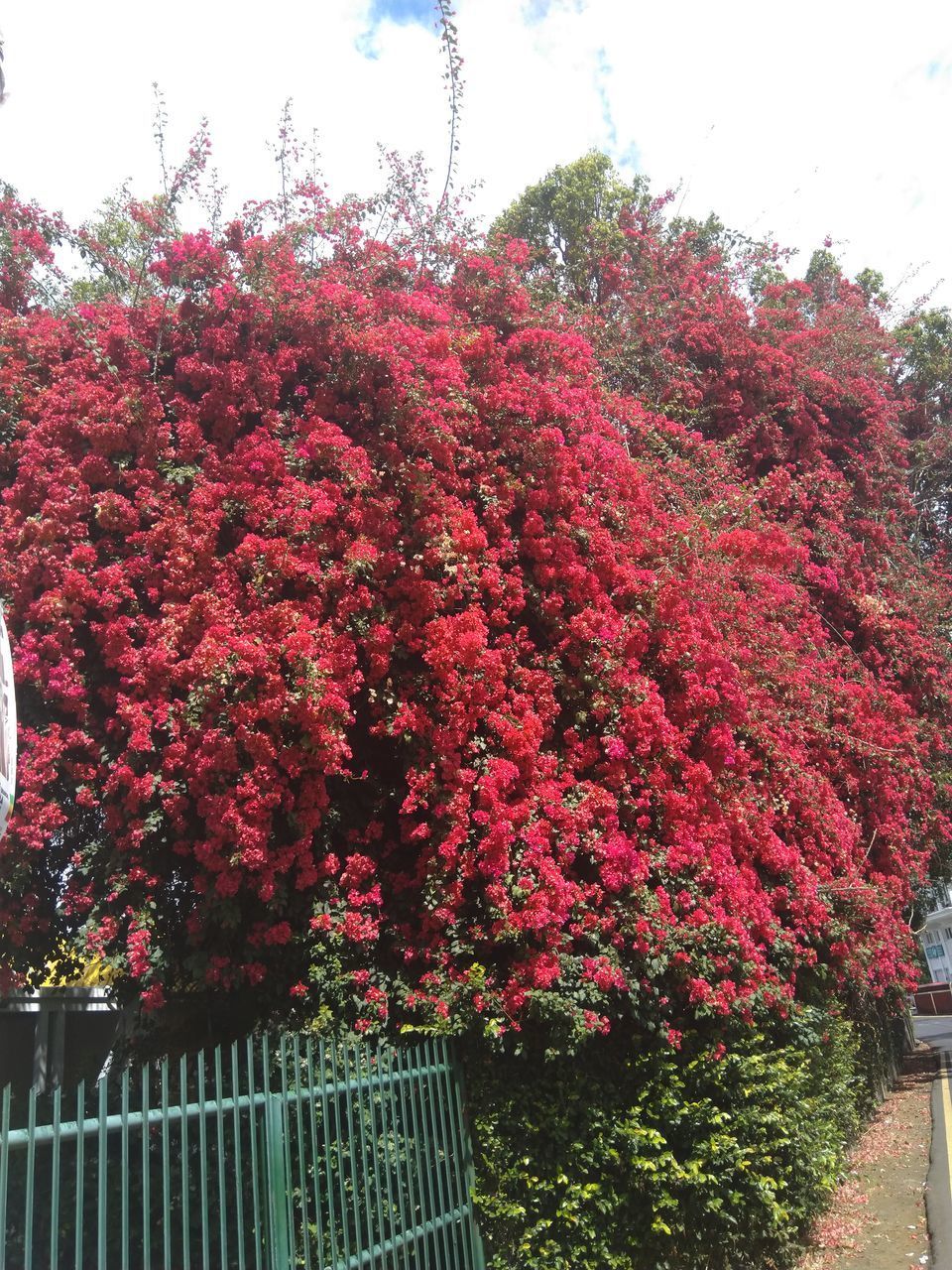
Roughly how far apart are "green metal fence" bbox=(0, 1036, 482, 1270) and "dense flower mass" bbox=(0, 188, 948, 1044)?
0.75 meters

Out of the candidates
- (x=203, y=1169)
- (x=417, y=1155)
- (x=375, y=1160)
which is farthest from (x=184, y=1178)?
(x=417, y=1155)

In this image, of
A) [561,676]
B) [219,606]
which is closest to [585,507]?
[561,676]

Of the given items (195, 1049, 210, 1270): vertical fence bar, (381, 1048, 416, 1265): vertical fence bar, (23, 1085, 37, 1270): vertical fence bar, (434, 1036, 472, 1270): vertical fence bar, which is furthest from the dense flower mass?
(23, 1085, 37, 1270): vertical fence bar

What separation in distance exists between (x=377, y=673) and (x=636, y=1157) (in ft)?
11.4

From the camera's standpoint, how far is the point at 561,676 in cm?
699

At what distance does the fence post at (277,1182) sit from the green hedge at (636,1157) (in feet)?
6.10

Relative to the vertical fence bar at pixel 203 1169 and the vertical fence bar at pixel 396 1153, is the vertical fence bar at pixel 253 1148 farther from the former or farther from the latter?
the vertical fence bar at pixel 396 1153

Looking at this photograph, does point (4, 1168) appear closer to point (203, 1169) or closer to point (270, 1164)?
point (203, 1169)

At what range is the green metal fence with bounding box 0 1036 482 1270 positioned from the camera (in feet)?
11.8

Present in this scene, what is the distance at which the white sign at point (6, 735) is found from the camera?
2753 millimetres

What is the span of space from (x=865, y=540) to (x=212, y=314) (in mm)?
10532

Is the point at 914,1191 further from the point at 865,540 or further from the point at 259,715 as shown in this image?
the point at 865,540

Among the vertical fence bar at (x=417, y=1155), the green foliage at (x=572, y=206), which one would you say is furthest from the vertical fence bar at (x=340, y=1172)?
the green foliage at (x=572, y=206)

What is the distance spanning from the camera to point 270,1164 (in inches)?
163
